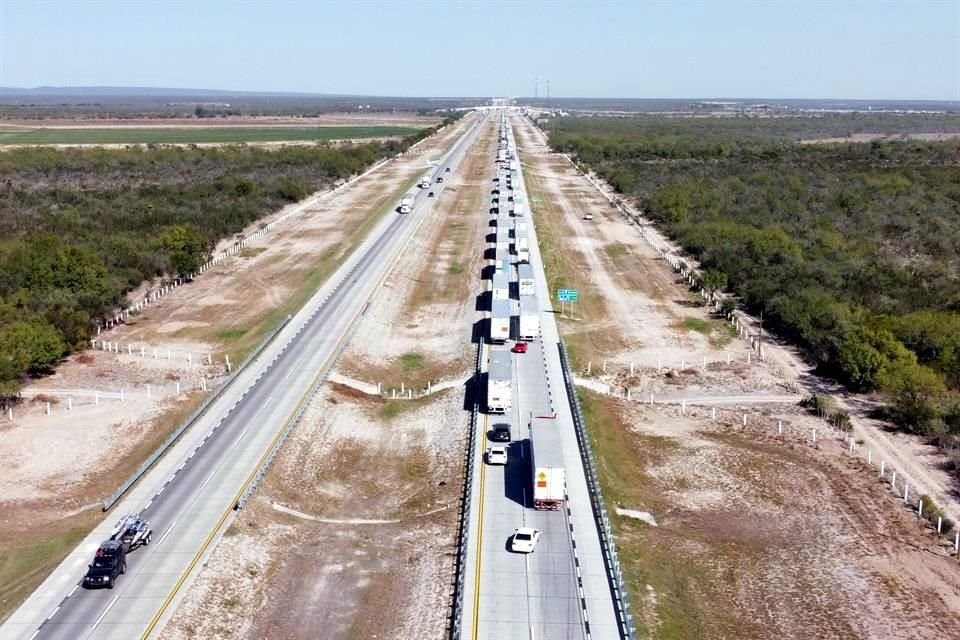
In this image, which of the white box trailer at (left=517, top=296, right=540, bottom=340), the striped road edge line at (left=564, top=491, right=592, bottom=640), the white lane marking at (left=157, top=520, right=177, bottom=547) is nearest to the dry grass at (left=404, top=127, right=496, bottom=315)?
the white box trailer at (left=517, top=296, right=540, bottom=340)

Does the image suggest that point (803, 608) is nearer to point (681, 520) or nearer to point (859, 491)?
point (681, 520)

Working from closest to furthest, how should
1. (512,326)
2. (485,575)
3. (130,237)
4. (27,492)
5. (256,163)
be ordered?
(485,575), (27,492), (512,326), (130,237), (256,163)

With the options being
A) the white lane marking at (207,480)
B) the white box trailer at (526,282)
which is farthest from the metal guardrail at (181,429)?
the white box trailer at (526,282)

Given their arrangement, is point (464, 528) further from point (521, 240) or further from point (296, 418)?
point (521, 240)

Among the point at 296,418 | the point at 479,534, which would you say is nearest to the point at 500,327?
the point at 296,418

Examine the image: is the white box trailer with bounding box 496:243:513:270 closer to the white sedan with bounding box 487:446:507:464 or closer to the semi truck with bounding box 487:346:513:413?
the semi truck with bounding box 487:346:513:413

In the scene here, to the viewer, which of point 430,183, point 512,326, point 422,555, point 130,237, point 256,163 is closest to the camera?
point 422,555

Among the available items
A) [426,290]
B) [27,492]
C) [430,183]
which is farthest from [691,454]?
[430,183]

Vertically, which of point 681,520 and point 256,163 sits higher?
point 256,163
